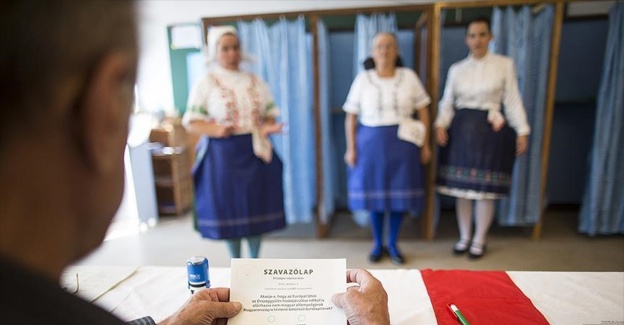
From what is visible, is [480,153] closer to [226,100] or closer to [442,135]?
[442,135]

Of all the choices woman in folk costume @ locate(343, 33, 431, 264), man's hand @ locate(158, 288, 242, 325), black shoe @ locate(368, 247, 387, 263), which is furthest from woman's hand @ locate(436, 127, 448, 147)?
man's hand @ locate(158, 288, 242, 325)

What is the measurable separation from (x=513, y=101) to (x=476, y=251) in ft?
3.37

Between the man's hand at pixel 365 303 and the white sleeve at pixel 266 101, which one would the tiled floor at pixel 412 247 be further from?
the man's hand at pixel 365 303

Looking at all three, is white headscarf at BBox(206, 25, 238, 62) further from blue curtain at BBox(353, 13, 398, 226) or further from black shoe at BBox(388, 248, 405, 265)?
black shoe at BBox(388, 248, 405, 265)

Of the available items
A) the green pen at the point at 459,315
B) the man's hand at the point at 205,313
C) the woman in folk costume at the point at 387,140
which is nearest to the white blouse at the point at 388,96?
the woman in folk costume at the point at 387,140

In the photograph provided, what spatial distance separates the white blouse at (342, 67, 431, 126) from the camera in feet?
8.04

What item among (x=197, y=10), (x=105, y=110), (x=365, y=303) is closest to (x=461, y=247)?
(x=365, y=303)

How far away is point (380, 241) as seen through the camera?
2.68 metres

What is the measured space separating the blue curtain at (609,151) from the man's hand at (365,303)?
9.59 ft

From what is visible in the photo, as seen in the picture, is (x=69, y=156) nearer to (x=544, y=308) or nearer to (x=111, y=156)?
(x=111, y=156)

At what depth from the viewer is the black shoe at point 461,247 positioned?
8.92 ft

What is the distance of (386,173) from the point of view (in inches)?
99.6

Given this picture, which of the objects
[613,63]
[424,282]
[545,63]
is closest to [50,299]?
[424,282]

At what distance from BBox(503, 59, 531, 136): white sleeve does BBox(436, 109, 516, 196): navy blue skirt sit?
6cm
